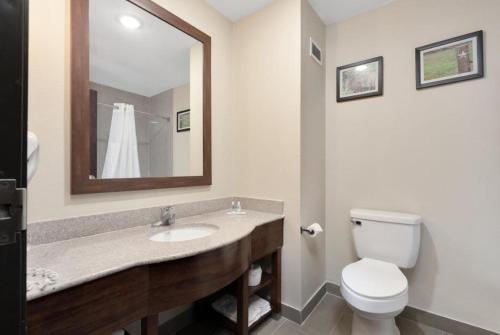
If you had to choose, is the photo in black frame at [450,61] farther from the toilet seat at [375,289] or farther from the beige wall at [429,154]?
the toilet seat at [375,289]

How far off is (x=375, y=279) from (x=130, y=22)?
2.10m

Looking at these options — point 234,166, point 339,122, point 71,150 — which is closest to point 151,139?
point 71,150

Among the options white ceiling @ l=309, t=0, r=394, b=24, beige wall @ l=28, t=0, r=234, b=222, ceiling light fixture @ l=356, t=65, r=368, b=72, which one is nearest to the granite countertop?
beige wall @ l=28, t=0, r=234, b=222

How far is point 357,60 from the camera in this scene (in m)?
1.92

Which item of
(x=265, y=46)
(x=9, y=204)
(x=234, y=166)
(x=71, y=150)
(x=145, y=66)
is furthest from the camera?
(x=234, y=166)

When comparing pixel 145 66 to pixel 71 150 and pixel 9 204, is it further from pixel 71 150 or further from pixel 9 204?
pixel 9 204

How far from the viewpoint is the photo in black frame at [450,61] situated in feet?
4.84

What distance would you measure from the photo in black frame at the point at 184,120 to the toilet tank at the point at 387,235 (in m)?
1.42

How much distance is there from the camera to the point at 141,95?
1.41m

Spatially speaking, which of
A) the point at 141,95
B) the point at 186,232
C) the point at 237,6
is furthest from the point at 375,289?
the point at 237,6

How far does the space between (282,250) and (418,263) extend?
983 millimetres

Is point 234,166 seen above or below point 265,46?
below

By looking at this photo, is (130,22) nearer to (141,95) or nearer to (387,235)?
(141,95)

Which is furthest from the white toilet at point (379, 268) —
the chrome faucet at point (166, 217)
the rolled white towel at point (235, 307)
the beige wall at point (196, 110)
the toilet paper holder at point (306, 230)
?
the beige wall at point (196, 110)
